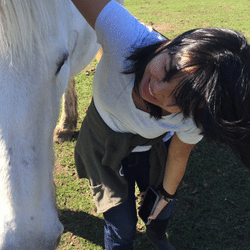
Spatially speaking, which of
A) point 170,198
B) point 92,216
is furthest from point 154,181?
point 92,216

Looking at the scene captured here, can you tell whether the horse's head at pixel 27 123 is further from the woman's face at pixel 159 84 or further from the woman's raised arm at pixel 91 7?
the woman's face at pixel 159 84

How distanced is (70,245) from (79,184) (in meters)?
0.55

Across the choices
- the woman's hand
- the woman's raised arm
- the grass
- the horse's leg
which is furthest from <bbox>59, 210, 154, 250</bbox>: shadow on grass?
the woman's raised arm

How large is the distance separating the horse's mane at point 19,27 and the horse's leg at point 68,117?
66.9 inches

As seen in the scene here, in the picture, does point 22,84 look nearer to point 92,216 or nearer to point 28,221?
point 28,221

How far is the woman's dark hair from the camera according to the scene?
1.10 metres

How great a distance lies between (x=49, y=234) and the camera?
109 cm

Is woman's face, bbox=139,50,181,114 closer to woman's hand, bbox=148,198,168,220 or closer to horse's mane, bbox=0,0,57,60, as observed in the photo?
horse's mane, bbox=0,0,57,60

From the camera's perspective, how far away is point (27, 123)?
1.03 meters

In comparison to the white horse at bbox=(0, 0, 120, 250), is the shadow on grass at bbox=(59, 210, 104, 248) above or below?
below

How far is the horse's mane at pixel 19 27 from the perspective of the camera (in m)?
1.03

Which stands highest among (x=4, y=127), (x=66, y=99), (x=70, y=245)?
(x=4, y=127)

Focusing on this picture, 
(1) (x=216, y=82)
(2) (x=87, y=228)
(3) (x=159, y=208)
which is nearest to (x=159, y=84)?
(1) (x=216, y=82)

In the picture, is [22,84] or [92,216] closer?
[22,84]
